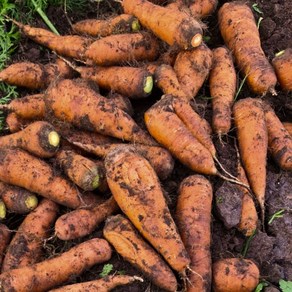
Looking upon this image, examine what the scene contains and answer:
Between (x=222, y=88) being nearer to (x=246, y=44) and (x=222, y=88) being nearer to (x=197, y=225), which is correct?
(x=246, y=44)

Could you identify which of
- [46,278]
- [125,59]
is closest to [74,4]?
[125,59]

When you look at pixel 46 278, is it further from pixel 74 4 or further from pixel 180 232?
pixel 74 4

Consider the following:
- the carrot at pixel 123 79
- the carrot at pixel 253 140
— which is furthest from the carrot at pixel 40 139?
the carrot at pixel 253 140

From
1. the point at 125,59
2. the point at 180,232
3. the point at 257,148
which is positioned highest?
the point at 125,59

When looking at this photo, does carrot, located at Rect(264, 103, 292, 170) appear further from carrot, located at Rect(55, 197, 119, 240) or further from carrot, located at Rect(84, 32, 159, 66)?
carrot, located at Rect(55, 197, 119, 240)

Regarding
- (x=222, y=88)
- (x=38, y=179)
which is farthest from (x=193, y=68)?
(x=38, y=179)

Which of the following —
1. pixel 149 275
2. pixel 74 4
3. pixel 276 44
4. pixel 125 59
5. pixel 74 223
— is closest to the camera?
pixel 149 275
